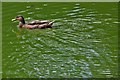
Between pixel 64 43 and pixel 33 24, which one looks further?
pixel 33 24

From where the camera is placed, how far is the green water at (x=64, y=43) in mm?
11867

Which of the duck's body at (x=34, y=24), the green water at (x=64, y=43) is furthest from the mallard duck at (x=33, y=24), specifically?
the green water at (x=64, y=43)

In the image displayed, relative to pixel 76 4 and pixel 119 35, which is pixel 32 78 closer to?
pixel 119 35

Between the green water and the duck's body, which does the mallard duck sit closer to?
the duck's body

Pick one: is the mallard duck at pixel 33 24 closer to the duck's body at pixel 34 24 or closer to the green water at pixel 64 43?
the duck's body at pixel 34 24

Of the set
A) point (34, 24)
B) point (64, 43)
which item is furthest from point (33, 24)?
point (64, 43)

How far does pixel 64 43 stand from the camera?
13633 mm

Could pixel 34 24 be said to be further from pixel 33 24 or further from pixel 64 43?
pixel 64 43

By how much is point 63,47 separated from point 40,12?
13.8 feet

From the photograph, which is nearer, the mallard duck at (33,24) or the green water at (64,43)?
the green water at (64,43)

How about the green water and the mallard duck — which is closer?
the green water

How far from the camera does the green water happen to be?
1187 cm

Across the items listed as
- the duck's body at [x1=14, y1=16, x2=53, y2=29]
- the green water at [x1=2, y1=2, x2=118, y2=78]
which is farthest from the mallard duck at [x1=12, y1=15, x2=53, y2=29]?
the green water at [x1=2, y1=2, x2=118, y2=78]

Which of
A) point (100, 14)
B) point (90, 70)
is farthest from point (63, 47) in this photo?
point (100, 14)
